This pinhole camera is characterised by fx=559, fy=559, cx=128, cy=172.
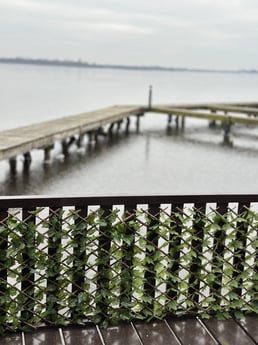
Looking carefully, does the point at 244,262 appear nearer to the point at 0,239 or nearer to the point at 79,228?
the point at 79,228

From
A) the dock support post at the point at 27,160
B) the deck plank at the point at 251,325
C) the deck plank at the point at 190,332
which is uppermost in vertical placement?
the deck plank at the point at 190,332

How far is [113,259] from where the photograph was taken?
11.6 feet

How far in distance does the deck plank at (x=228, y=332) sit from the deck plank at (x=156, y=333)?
0.29 meters

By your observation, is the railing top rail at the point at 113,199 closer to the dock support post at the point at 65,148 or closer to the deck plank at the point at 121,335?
the deck plank at the point at 121,335

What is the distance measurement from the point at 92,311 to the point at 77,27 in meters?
88.5

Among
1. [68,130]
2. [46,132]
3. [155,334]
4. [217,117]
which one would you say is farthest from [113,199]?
[217,117]

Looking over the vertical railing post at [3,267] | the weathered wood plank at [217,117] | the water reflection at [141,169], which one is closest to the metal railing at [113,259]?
A: the vertical railing post at [3,267]

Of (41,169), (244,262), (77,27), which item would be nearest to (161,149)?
A: (41,169)

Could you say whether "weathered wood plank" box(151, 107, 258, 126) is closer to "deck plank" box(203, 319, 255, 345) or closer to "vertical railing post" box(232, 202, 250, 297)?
"vertical railing post" box(232, 202, 250, 297)

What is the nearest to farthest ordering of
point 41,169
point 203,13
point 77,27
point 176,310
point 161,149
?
point 176,310 < point 41,169 < point 161,149 < point 203,13 < point 77,27

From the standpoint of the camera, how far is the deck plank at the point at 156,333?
3.42 meters

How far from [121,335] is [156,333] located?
0.74 ft

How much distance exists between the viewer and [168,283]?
366cm

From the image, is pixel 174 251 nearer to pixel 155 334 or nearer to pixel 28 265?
pixel 155 334
